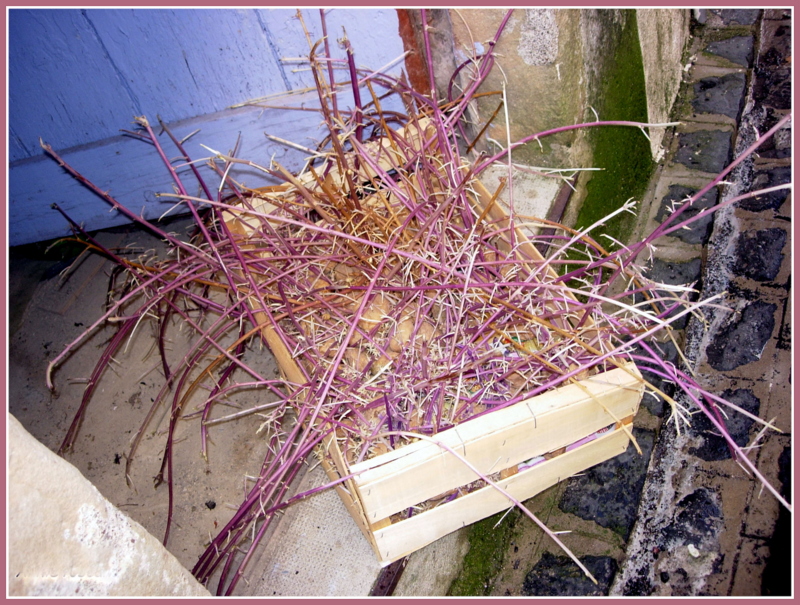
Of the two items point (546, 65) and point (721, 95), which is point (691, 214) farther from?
point (546, 65)

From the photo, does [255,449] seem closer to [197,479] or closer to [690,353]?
[197,479]

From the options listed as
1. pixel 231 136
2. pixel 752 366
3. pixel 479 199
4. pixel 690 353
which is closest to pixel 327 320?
pixel 479 199

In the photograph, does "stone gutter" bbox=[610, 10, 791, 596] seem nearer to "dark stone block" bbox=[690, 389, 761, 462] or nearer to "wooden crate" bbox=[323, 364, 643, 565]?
"dark stone block" bbox=[690, 389, 761, 462]

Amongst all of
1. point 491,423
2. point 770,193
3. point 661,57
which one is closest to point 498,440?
point 491,423

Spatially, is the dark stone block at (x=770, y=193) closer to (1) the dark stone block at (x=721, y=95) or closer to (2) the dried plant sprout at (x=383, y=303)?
(1) the dark stone block at (x=721, y=95)

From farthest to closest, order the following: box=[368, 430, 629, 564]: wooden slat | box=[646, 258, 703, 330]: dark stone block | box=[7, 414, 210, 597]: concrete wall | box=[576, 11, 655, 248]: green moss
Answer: box=[646, 258, 703, 330]: dark stone block < box=[576, 11, 655, 248]: green moss < box=[368, 430, 629, 564]: wooden slat < box=[7, 414, 210, 597]: concrete wall

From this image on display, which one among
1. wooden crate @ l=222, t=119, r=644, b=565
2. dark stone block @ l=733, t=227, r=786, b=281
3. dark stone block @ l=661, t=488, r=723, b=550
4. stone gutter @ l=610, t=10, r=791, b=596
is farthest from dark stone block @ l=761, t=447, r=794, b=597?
dark stone block @ l=733, t=227, r=786, b=281
